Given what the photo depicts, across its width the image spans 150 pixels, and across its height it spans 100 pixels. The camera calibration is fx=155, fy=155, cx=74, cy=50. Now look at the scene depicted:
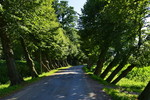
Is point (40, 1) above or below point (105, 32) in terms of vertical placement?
above

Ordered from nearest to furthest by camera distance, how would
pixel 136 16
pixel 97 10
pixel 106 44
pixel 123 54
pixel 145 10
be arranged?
1. pixel 145 10
2. pixel 136 16
3. pixel 123 54
4. pixel 106 44
5. pixel 97 10

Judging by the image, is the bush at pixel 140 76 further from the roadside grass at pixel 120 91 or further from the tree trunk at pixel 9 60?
the tree trunk at pixel 9 60

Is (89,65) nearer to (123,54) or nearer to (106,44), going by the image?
(106,44)

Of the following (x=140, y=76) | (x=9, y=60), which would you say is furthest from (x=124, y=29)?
(x=140, y=76)

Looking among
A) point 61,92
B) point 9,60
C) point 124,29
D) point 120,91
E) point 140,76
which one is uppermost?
point 124,29

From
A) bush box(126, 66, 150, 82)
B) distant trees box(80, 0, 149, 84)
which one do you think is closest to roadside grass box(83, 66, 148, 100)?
distant trees box(80, 0, 149, 84)

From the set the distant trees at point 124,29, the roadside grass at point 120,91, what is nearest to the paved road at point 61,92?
the roadside grass at point 120,91

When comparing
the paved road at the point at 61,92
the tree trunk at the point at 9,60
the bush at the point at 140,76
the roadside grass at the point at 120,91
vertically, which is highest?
the tree trunk at the point at 9,60

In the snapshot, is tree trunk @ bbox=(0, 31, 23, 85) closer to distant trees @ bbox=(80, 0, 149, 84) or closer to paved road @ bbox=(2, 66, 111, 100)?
paved road @ bbox=(2, 66, 111, 100)

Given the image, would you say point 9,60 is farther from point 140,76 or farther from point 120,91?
point 140,76

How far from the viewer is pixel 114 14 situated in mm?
11438

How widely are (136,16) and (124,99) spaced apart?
289 inches

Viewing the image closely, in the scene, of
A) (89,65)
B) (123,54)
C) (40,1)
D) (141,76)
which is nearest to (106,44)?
(123,54)

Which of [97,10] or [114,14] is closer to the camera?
[114,14]
